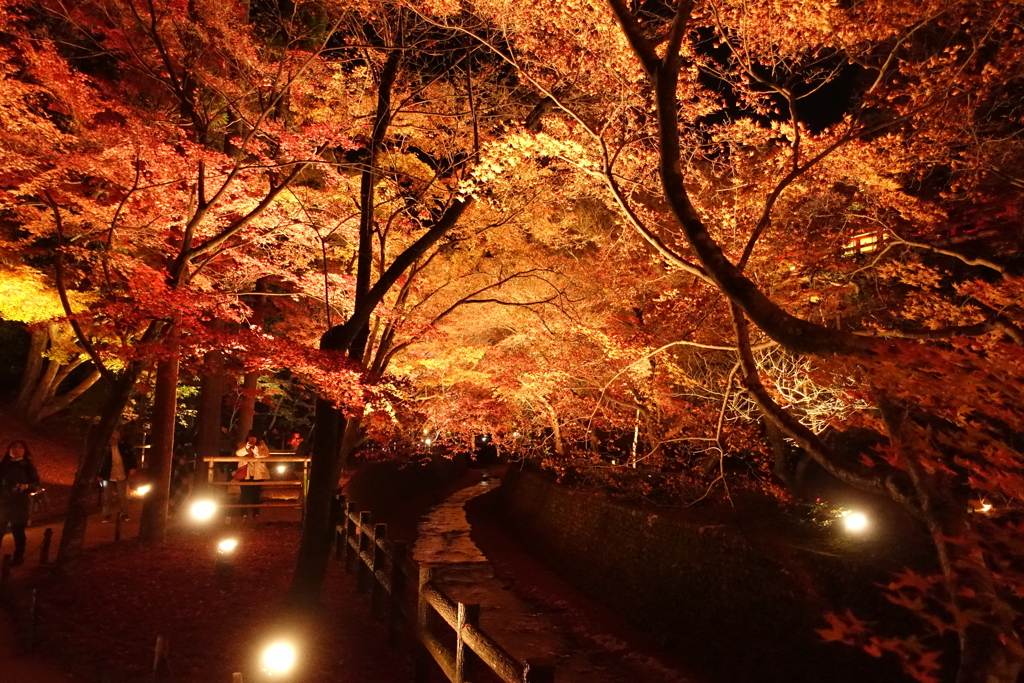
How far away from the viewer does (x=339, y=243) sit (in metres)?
13.8

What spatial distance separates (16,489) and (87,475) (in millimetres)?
851

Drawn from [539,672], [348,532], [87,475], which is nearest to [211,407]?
[87,475]

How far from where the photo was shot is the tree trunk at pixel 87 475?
833 centimetres

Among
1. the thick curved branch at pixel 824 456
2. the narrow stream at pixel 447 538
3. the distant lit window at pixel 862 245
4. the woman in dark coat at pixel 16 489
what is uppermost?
the distant lit window at pixel 862 245

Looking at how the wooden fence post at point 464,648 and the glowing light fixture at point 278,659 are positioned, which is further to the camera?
the glowing light fixture at point 278,659

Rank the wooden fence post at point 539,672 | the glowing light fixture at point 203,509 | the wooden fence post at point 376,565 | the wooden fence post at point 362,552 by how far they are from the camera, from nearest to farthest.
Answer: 1. the wooden fence post at point 539,672
2. the wooden fence post at point 376,565
3. the wooden fence post at point 362,552
4. the glowing light fixture at point 203,509

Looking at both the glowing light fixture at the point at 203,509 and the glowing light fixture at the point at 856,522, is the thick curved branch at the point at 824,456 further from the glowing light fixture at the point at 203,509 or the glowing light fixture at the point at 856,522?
the glowing light fixture at the point at 203,509

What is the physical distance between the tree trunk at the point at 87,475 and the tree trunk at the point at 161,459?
109 centimetres

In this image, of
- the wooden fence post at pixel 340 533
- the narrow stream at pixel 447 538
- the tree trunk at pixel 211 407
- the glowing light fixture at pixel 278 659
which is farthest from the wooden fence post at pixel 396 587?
the tree trunk at pixel 211 407

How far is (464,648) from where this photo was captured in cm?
497

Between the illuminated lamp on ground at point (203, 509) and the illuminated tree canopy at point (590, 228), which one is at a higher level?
the illuminated tree canopy at point (590, 228)

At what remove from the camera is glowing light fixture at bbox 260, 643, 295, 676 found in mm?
5270

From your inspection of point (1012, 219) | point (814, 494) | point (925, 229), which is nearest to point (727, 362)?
point (814, 494)

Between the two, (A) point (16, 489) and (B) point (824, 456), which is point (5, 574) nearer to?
(A) point (16, 489)
